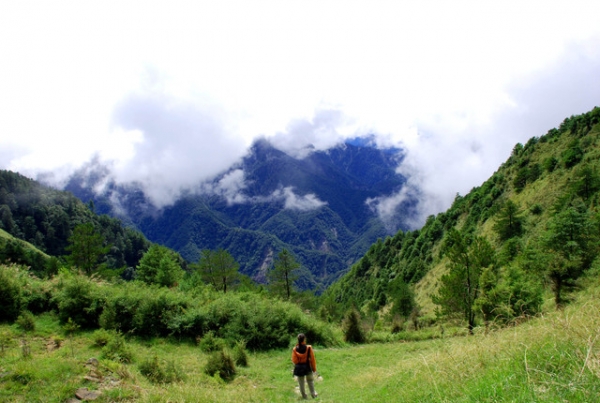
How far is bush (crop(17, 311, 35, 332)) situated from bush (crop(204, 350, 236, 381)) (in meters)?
8.45

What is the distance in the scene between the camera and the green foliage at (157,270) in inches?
1426

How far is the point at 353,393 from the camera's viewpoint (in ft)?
31.7

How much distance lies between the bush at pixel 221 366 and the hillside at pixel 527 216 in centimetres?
1596

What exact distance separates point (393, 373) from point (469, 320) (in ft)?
57.6

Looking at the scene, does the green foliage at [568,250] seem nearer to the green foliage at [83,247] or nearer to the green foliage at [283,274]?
the green foliage at [283,274]

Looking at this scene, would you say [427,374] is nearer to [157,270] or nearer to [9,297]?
[9,297]

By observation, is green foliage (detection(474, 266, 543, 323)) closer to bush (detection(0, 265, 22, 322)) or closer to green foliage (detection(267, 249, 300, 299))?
bush (detection(0, 265, 22, 322))

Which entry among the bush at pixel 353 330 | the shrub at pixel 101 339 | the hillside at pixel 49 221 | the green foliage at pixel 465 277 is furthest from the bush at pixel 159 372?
the hillside at pixel 49 221

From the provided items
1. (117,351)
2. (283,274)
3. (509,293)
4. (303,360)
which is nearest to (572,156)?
(509,293)

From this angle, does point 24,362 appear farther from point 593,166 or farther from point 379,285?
point 379,285

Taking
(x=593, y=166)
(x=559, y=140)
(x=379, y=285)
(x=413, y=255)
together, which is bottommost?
(x=379, y=285)

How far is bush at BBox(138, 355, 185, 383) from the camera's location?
10.7m

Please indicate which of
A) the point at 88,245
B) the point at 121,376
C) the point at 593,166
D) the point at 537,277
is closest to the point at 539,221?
the point at 593,166

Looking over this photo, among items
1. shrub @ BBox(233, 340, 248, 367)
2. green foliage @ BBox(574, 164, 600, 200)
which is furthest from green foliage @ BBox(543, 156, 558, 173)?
shrub @ BBox(233, 340, 248, 367)
